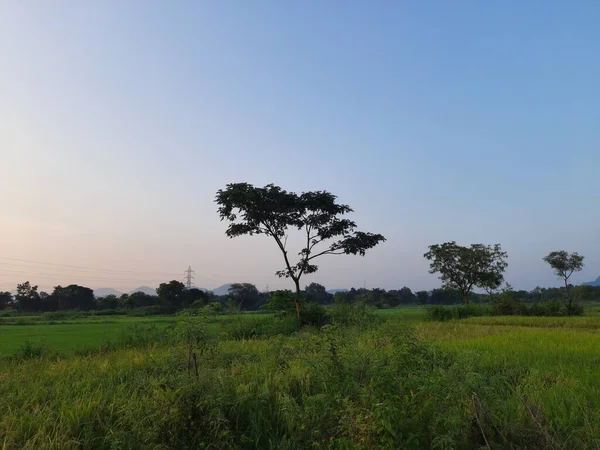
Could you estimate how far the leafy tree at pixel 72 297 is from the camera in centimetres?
5512

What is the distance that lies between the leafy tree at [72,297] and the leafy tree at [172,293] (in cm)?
1552

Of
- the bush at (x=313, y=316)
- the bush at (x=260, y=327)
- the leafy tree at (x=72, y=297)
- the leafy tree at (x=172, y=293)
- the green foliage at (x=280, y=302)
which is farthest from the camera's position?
the leafy tree at (x=72, y=297)

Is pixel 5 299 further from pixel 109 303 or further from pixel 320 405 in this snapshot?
pixel 320 405

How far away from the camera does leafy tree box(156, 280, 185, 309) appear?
46.8 metres

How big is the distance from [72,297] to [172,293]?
1882 centimetres

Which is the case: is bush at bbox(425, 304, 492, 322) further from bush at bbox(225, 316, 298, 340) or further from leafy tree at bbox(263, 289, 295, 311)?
bush at bbox(225, 316, 298, 340)

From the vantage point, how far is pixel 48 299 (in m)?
54.5

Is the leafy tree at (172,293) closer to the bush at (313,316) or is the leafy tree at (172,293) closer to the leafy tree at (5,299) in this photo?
the leafy tree at (5,299)

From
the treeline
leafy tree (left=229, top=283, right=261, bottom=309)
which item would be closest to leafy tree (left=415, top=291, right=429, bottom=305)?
the treeline

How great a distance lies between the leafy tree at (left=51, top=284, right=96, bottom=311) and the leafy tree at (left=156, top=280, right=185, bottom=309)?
15.5 m

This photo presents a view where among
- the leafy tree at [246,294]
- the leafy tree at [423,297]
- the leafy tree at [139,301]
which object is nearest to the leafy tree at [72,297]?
the leafy tree at [139,301]

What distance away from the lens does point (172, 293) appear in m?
47.2

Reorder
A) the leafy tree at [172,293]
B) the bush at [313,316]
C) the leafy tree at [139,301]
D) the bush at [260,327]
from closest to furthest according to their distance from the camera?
the bush at [260,327], the bush at [313,316], the leafy tree at [172,293], the leafy tree at [139,301]

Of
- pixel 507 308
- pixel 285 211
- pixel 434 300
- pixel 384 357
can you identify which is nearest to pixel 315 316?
pixel 285 211
